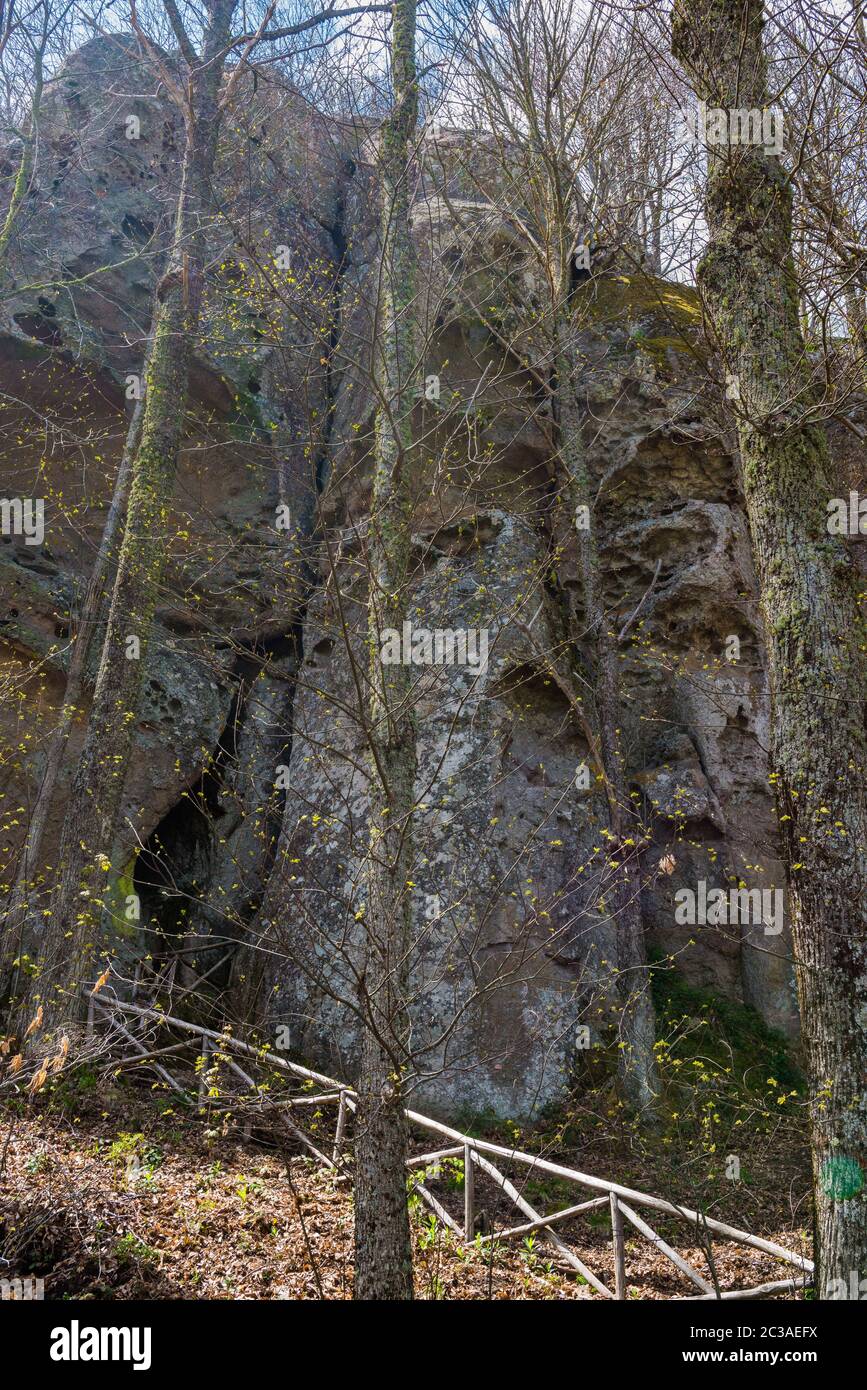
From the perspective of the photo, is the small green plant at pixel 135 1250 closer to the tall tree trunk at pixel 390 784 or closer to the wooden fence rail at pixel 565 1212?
the wooden fence rail at pixel 565 1212

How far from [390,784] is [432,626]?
5.08m

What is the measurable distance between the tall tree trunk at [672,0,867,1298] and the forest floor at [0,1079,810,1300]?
918mm

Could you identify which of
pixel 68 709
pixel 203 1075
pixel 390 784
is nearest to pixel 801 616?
pixel 390 784

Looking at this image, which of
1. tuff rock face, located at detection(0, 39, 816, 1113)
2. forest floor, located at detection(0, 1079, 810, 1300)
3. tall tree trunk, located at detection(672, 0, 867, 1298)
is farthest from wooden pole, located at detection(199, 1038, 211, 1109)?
tall tree trunk, located at detection(672, 0, 867, 1298)

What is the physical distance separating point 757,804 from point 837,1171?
694 cm

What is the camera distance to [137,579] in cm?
823

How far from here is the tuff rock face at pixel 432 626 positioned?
8.73 meters

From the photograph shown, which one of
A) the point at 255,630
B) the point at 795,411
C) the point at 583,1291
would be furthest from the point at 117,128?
the point at 583,1291

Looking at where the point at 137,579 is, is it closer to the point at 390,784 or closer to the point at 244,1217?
the point at 390,784

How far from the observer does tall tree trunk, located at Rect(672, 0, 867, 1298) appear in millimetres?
3594

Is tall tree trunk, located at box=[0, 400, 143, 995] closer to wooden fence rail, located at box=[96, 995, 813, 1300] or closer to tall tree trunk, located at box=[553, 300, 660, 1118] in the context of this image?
wooden fence rail, located at box=[96, 995, 813, 1300]

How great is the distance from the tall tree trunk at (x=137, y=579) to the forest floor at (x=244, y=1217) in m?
1.26

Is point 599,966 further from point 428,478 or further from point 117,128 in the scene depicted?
point 117,128

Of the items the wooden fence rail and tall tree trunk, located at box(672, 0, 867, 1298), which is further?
the wooden fence rail
